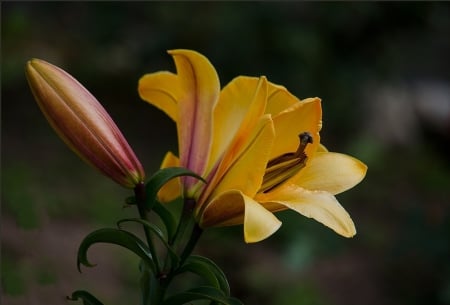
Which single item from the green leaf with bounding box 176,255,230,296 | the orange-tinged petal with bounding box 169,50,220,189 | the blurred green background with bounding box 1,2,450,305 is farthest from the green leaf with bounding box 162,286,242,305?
the blurred green background with bounding box 1,2,450,305

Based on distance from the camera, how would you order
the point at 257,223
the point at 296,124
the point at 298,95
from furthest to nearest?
the point at 298,95 < the point at 296,124 < the point at 257,223

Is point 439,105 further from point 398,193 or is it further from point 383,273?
point 383,273

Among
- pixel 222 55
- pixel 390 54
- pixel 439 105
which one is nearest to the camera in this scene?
pixel 222 55

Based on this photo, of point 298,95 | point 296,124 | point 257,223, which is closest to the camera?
point 257,223

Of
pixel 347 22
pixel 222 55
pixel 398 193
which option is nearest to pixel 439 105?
pixel 398 193

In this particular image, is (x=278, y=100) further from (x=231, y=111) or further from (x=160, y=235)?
(x=160, y=235)

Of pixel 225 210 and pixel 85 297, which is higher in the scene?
pixel 225 210

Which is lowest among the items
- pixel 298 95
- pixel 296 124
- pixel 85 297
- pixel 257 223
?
pixel 85 297

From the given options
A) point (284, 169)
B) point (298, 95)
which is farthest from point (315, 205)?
point (298, 95)
